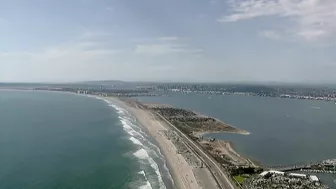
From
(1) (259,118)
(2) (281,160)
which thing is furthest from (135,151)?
(1) (259,118)

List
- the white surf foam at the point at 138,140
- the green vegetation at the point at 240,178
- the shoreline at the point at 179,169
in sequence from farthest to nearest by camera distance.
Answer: the white surf foam at the point at 138,140 < the green vegetation at the point at 240,178 < the shoreline at the point at 179,169

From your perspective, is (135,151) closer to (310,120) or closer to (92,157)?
(92,157)

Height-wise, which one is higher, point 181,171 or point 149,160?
point 149,160

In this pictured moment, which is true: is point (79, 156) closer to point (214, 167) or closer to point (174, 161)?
point (174, 161)

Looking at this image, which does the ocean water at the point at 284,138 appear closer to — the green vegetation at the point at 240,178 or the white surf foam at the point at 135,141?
the green vegetation at the point at 240,178

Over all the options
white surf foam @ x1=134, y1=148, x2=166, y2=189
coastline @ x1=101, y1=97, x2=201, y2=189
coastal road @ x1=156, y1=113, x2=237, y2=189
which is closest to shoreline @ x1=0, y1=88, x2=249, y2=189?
coastline @ x1=101, y1=97, x2=201, y2=189

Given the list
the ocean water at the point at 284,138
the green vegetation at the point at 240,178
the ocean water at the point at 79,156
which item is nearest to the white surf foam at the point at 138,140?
the ocean water at the point at 79,156

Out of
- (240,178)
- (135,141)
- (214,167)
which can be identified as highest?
(135,141)

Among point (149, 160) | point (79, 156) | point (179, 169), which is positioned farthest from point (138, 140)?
point (179, 169)

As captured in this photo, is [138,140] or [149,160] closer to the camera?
[149,160]
